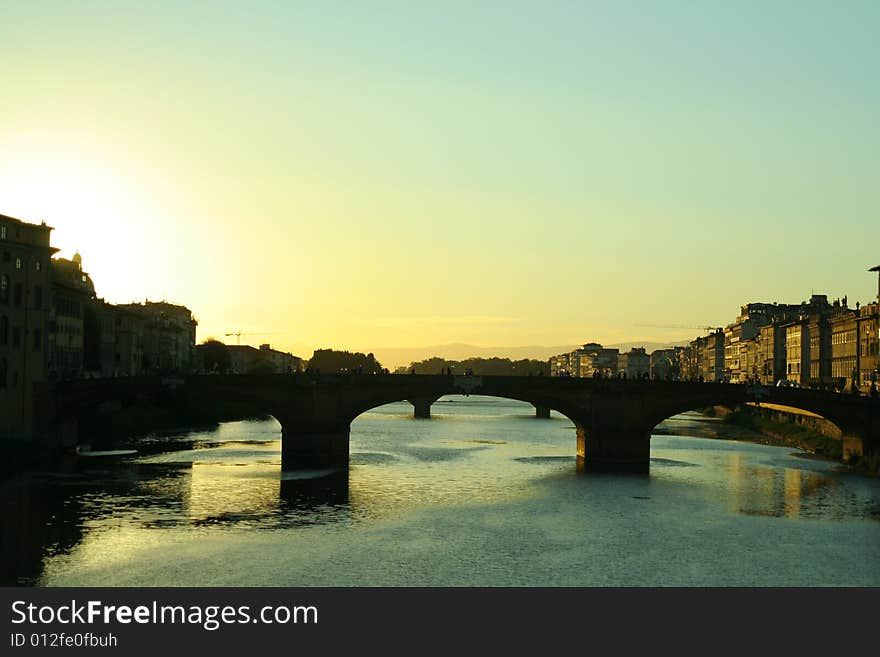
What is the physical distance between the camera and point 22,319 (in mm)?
67938

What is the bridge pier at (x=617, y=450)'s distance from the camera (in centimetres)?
7475

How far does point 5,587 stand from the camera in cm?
3494

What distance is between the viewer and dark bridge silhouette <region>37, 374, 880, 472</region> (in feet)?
242

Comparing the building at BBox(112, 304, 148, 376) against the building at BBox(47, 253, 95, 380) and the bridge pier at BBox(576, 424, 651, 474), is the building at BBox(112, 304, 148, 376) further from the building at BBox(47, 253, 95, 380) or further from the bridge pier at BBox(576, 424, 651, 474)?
the bridge pier at BBox(576, 424, 651, 474)

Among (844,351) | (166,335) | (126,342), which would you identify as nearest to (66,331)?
(126,342)

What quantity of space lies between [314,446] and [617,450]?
72.4 ft

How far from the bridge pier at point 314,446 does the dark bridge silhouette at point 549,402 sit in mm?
72

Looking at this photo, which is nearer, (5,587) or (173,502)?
(5,587)

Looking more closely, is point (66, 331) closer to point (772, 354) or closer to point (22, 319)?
point (22, 319)

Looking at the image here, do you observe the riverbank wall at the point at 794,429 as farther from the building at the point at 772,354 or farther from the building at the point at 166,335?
the building at the point at 166,335
